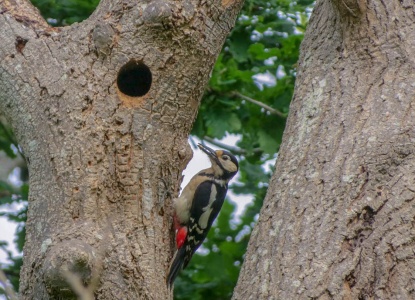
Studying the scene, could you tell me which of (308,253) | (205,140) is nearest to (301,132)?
(308,253)

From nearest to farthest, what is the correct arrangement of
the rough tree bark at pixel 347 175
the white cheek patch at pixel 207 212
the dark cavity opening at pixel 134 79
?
the rough tree bark at pixel 347 175 → the dark cavity opening at pixel 134 79 → the white cheek patch at pixel 207 212

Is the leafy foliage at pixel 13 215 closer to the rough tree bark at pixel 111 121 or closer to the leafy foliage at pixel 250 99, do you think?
the leafy foliage at pixel 250 99

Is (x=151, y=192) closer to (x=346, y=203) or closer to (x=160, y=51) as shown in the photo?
(x=160, y=51)

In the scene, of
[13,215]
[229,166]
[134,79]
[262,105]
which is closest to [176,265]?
[134,79]

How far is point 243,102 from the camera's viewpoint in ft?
22.2

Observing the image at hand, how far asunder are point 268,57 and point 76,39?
7.11 feet

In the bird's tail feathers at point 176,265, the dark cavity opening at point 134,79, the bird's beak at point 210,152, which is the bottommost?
the bird's tail feathers at point 176,265

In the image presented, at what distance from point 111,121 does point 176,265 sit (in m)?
0.99

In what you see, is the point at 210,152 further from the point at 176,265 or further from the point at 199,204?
the point at 176,265

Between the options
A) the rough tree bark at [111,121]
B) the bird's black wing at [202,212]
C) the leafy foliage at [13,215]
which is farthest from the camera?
the leafy foliage at [13,215]

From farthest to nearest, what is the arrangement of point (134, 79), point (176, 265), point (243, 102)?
point (243, 102) → point (176, 265) → point (134, 79)

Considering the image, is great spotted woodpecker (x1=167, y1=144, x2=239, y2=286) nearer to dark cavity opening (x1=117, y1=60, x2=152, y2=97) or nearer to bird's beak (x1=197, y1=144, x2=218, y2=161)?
bird's beak (x1=197, y1=144, x2=218, y2=161)

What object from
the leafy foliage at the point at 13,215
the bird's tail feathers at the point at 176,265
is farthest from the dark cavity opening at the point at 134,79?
the leafy foliage at the point at 13,215

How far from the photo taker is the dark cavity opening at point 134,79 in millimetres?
4461
